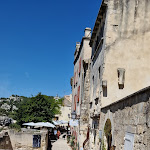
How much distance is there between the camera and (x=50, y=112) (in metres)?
26.8

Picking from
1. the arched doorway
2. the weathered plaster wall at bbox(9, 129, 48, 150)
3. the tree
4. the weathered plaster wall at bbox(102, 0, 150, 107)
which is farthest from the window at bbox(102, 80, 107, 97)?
the tree

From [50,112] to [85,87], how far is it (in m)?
11.5

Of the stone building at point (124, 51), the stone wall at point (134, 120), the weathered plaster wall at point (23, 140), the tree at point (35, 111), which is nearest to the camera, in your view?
the stone wall at point (134, 120)

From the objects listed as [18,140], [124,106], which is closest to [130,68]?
[124,106]

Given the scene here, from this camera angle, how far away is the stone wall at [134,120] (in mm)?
4426

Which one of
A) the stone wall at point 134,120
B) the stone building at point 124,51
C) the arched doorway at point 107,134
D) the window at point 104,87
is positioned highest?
the stone building at point 124,51

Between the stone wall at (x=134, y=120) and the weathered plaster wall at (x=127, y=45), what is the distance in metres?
2.97

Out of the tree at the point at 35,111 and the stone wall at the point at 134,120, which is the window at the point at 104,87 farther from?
the tree at the point at 35,111

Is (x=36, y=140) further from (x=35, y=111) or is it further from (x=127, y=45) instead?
(x=35, y=111)

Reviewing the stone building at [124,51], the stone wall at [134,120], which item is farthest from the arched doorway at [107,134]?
the stone wall at [134,120]

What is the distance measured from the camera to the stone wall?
443 cm

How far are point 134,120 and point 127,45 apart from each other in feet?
17.6

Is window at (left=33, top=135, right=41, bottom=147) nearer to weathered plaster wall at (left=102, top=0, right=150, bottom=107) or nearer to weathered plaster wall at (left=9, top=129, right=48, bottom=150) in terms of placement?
weathered plaster wall at (left=9, top=129, right=48, bottom=150)

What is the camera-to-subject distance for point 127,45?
9766 millimetres
